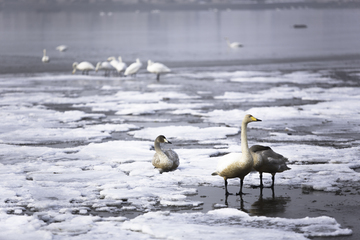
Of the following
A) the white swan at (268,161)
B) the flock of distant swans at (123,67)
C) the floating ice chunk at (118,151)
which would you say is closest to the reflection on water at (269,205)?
the white swan at (268,161)

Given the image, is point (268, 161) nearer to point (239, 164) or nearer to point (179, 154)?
point (239, 164)

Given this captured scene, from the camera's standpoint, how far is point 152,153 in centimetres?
1198

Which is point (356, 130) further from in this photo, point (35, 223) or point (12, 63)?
point (12, 63)

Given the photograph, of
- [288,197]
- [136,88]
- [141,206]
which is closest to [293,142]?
[288,197]

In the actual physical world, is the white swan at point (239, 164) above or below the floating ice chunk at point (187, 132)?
below

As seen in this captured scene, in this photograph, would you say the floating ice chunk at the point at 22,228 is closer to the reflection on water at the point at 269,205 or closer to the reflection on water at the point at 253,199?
the reflection on water at the point at 253,199

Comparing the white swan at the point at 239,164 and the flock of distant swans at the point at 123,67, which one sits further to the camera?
the flock of distant swans at the point at 123,67

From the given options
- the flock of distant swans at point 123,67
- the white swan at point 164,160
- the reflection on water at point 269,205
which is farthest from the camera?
the flock of distant swans at point 123,67

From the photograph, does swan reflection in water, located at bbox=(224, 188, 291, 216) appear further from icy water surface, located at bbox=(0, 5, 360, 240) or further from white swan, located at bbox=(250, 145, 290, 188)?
white swan, located at bbox=(250, 145, 290, 188)

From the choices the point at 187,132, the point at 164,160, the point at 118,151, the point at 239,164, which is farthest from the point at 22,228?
the point at 187,132

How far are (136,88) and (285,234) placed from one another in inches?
664

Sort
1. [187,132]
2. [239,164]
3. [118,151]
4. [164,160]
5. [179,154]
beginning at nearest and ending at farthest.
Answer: [239,164]
[164,160]
[179,154]
[118,151]
[187,132]

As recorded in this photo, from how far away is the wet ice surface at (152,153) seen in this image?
755 cm

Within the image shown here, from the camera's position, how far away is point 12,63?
34344 mm
